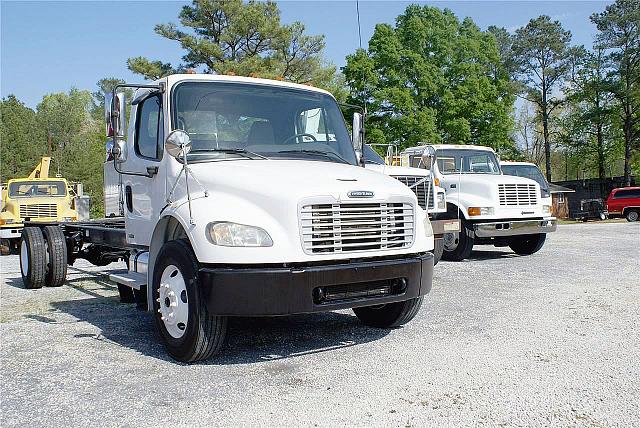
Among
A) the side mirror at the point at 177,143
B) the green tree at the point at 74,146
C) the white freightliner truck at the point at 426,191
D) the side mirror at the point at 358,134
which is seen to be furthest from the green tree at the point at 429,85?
the side mirror at the point at 177,143

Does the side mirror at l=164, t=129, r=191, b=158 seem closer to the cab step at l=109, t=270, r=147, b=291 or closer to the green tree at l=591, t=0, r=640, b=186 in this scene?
the cab step at l=109, t=270, r=147, b=291

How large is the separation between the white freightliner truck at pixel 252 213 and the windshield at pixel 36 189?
1541 cm

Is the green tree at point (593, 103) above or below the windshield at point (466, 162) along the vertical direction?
above

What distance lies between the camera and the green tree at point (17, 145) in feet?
152

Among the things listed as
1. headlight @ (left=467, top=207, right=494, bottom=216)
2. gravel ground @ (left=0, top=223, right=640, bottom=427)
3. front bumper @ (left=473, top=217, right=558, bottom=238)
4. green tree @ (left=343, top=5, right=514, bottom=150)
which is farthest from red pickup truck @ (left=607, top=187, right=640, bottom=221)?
gravel ground @ (left=0, top=223, right=640, bottom=427)

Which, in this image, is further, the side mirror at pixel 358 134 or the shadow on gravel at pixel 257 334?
the side mirror at pixel 358 134

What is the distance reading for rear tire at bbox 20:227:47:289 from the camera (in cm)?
901

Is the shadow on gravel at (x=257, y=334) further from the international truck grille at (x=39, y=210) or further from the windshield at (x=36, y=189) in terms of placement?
the windshield at (x=36, y=189)

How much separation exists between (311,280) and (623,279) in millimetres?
6124

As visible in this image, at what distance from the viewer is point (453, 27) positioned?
47.8 m

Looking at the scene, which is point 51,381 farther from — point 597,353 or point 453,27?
point 453,27

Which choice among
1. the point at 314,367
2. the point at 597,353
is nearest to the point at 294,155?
the point at 314,367

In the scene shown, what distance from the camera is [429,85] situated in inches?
1706

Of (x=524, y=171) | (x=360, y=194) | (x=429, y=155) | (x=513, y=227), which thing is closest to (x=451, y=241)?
(x=513, y=227)
